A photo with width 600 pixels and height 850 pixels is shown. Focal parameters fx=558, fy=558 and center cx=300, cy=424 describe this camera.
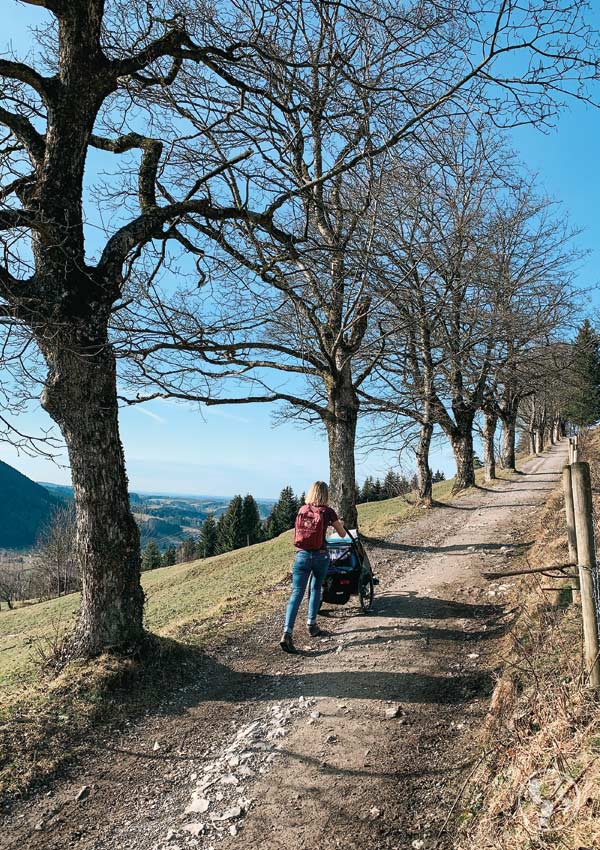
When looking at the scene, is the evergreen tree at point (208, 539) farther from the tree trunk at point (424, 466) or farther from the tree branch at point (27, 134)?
the tree branch at point (27, 134)

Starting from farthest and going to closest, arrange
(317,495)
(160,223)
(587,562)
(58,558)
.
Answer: (58,558), (317,495), (160,223), (587,562)

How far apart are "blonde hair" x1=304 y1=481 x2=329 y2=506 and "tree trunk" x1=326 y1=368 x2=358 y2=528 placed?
522 centimetres

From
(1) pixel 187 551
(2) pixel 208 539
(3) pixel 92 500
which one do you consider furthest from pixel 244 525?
(3) pixel 92 500

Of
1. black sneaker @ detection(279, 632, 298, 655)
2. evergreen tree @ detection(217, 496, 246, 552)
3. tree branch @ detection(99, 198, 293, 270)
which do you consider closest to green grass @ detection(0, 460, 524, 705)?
black sneaker @ detection(279, 632, 298, 655)

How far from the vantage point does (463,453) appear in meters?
23.9

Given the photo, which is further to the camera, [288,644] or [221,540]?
[221,540]

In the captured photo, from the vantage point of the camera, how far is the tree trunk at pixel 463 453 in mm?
23453

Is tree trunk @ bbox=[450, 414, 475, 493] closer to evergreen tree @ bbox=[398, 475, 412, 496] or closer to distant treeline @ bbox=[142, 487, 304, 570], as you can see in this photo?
evergreen tree @ bbox=[398, 475, 412, 496]

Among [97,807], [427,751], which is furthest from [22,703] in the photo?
[427,751]

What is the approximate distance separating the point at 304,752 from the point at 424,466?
16.2 m

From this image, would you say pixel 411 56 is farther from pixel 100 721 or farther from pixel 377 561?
pixel 377 561

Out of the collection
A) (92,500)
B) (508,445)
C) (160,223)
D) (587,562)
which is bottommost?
(587,562)

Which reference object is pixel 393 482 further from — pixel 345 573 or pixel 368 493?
pixel 368 493

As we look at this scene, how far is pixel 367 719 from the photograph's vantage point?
191 inches
